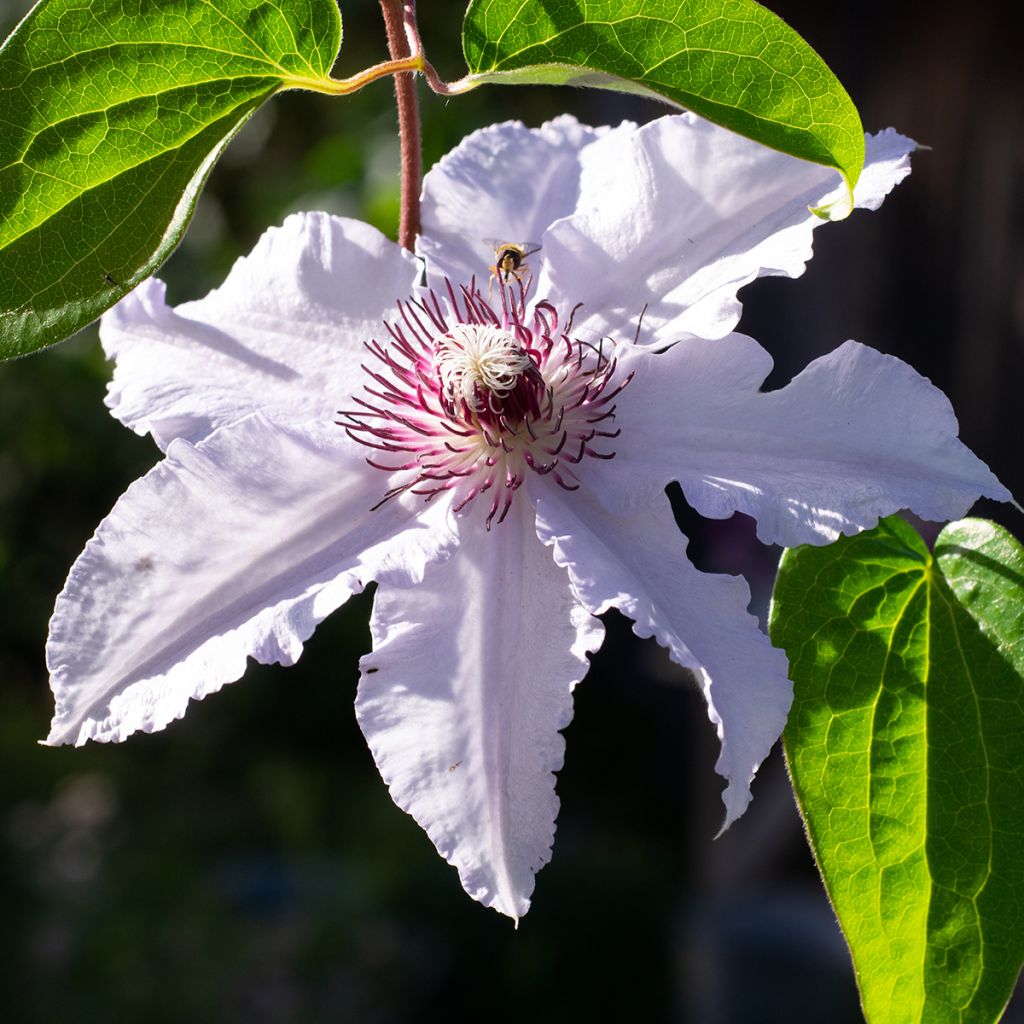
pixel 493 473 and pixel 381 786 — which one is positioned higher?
pixel 493 473

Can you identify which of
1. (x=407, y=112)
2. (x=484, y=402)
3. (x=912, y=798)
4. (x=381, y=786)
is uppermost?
(x=407, y=112)

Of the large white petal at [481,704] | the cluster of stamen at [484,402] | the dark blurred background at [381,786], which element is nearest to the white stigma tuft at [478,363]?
the cluster of stamen at [484,402]

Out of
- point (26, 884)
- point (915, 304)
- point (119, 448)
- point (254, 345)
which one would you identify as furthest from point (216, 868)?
point (254, 345)

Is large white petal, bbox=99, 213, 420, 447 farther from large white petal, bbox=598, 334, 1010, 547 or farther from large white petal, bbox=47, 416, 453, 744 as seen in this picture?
large white petal, bbox=598, 334, 1010, 547

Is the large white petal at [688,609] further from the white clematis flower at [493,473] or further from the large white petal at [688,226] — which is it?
the large white petal at [688,226]

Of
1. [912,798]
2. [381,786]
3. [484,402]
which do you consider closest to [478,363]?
[484,402]

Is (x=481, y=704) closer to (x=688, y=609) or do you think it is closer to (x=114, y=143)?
(x=688, y=609)

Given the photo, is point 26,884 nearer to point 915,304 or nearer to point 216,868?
point 216,868
